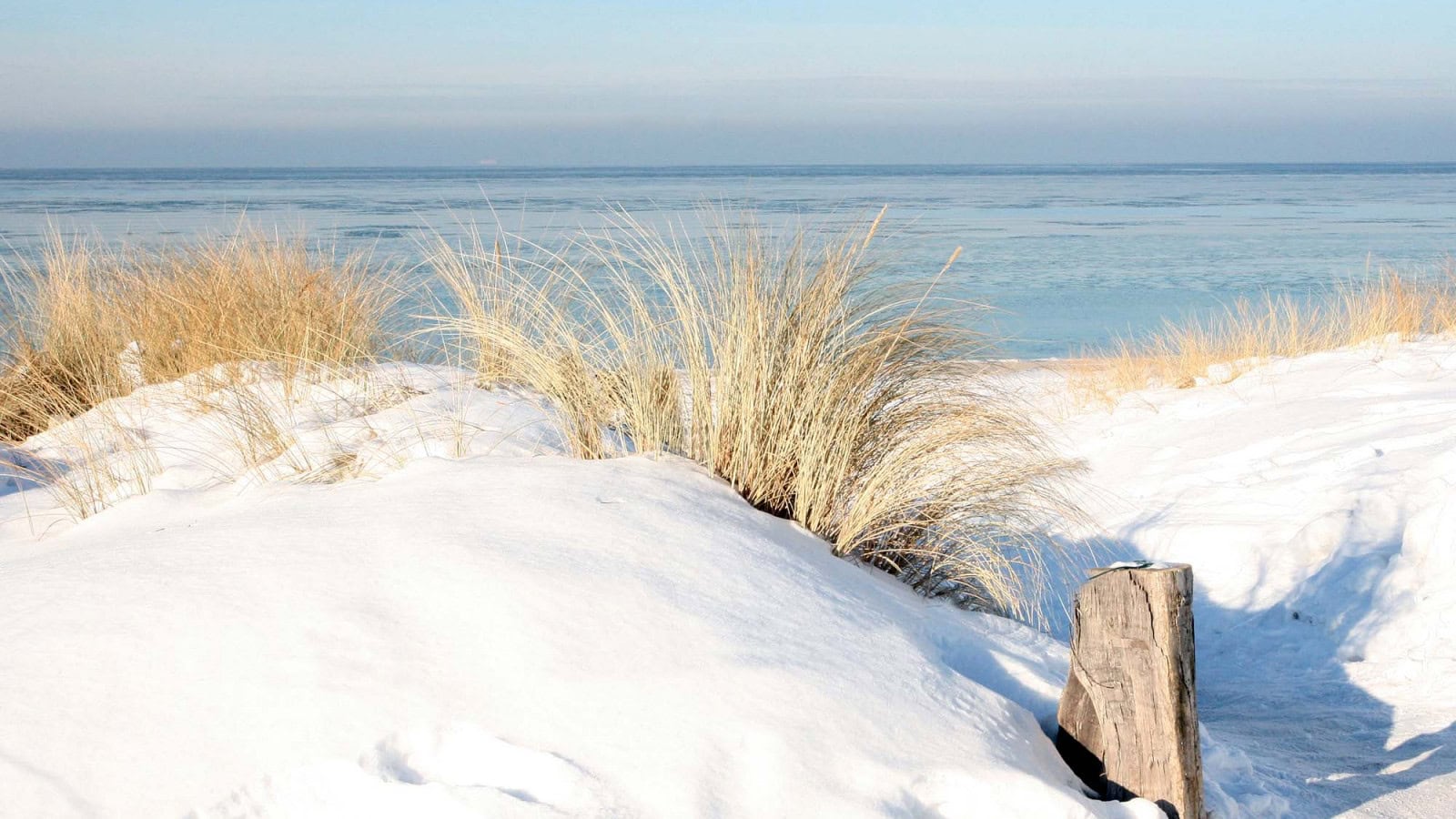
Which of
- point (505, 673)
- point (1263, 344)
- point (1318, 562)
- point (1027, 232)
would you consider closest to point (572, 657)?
point (505, 673)

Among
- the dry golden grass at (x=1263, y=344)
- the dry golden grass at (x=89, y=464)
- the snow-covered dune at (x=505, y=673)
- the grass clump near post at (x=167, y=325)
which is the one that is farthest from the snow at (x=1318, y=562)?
the grass clump near post at (x=167, y=325)

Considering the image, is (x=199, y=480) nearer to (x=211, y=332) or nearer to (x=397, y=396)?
(x=397, y=396)

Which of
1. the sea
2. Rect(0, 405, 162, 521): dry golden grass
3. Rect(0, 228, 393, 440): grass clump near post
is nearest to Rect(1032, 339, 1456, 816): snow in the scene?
the sea

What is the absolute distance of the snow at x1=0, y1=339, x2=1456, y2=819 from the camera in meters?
1.90

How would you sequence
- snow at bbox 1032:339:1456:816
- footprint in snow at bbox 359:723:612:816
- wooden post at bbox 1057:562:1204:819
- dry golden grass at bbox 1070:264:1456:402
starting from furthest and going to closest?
dry golden grass at bbox 1070:264:1456:402 < snow at bbox 1032:339:1456:816 < wooden post at bbox 1057:562:1204:819 < footprint in snow at bbox 359:723:612:816

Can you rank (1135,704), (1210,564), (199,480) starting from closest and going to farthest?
(1135,704) → (199,480) → (1210,564)

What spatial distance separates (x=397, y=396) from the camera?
4.75 metres

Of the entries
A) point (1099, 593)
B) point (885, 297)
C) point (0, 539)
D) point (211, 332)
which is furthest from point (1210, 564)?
point (211, 332)

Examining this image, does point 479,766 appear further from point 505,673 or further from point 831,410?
point 831,410

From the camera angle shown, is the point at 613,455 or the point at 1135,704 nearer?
the point at 1135,704

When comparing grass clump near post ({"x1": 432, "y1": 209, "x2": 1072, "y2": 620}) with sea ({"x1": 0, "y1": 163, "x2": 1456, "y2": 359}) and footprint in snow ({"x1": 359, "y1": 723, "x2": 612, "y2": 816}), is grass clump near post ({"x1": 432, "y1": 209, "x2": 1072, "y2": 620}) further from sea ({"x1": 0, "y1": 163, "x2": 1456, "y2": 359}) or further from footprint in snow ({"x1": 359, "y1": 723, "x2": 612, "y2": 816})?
footprint in snow ({"x1": 359, "y1": 723, "x2": 612, "y2": 816})

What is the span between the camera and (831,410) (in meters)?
3.33

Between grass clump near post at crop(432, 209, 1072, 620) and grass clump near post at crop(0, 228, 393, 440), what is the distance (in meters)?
2.18

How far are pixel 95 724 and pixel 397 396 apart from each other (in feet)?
9.40
